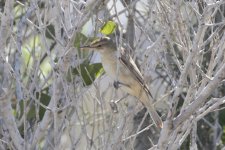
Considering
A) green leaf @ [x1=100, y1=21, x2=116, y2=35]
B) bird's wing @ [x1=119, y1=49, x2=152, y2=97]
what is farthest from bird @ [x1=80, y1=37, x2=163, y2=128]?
green leaf @ [x1=100, y1=21, x2=116, y2=35]

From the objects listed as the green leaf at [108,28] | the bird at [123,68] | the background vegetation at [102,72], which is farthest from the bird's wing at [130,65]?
the green leaf at [108,28]

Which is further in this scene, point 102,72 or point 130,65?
point 102,72

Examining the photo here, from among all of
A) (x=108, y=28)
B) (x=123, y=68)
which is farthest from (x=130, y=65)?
(x=108, y=28)

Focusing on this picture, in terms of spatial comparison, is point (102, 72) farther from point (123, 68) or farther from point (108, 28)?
point (108, 28)

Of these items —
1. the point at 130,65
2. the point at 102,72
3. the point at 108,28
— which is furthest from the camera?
the point at 102,72

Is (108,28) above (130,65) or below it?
above

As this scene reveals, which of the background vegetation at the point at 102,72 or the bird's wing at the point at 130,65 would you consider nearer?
the background vegetation at the point at 102,72

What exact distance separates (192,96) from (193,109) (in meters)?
0.44

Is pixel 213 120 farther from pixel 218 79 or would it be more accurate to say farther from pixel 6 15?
pixel 218 79

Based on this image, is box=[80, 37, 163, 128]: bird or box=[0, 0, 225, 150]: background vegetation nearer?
box=[0, 0, 225, 150]: background vegetation

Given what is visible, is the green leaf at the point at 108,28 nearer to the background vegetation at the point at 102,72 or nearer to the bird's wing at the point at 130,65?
the background vegetation at the point at 102,72

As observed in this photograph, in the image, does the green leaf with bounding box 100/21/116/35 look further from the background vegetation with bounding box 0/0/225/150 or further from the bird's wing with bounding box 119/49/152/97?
the bird's wing with bounding box 119/49/152/97

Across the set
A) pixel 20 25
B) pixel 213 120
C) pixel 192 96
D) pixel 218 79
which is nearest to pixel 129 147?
pixel 192 96

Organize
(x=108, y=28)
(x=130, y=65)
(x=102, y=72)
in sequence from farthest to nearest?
(x=102, y=72), (x=130, y=65), (x=108, y=28)
